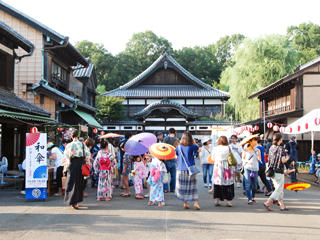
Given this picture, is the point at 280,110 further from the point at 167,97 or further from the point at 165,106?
the point at 167,97

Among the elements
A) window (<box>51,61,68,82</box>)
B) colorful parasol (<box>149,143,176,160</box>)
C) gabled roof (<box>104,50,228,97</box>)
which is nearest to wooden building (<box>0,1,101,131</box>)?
window (<box>51,61,68,82</box>)

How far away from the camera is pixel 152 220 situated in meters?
6.05

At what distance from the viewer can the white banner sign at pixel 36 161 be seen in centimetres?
792

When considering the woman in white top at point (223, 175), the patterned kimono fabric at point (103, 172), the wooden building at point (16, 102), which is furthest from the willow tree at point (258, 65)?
the patterned kimono fabric at point (103, 172)

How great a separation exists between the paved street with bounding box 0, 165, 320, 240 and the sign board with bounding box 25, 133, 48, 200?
0.30 meters

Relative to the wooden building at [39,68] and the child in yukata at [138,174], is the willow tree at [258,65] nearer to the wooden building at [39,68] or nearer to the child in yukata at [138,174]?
the wooden building at [39,68]

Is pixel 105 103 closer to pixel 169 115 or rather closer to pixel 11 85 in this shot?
pixel 169 115

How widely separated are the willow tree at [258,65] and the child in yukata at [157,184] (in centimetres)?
2489

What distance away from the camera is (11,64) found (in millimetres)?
14922

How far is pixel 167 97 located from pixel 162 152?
27217 mm

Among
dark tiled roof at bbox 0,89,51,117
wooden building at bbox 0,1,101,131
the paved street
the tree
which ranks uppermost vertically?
the tree

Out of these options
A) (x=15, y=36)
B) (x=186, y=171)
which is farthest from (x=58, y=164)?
(x=15, y=36)

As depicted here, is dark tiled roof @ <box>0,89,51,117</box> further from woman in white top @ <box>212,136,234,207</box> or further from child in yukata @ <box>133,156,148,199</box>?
woman in white top @ <box>212,136,234,207</box>

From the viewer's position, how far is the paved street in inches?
203
